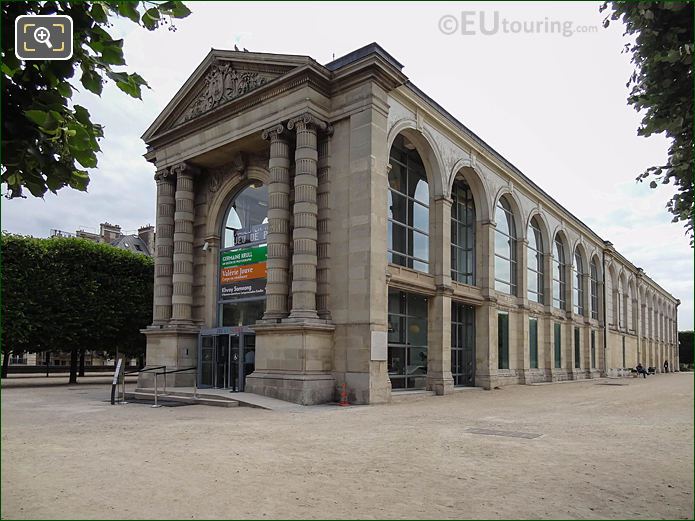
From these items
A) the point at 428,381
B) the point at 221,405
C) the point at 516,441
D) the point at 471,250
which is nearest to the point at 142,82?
the point at 516,441

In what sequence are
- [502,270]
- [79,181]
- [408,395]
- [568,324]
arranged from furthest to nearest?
[568,324], [502,270], [408,395], [79,181]

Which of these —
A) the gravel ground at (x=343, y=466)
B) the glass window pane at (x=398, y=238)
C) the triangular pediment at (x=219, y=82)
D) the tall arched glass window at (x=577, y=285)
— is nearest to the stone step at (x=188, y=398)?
the gravel ground at (x=343, y=466)

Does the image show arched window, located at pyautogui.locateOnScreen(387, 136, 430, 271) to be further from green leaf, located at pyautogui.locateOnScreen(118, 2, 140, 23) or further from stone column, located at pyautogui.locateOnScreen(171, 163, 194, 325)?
green leaf, located at pyautogui.locateOnScreen(118, 2, 140, 23)

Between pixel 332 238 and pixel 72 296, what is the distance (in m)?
16.5

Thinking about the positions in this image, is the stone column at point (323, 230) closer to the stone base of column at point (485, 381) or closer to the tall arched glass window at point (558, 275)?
the stone base of column at point (485, 381)

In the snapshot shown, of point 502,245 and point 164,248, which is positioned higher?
point 502,245

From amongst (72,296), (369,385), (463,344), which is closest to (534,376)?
(463,344)

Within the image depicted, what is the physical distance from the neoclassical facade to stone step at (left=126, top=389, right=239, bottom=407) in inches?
35.6

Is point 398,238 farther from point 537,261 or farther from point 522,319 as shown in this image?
point 537,261

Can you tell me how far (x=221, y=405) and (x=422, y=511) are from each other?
39.7ft

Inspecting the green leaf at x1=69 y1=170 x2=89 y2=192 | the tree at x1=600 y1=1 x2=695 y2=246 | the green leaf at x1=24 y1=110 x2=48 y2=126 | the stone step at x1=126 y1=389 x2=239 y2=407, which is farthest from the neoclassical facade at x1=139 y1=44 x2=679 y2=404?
the green leaf at x1=24 y1=110 x2=48 y2=126

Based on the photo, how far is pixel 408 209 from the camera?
23.1 metres

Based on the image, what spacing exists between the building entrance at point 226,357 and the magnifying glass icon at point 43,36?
1653 centimetres

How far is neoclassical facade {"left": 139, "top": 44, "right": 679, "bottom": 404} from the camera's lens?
18.5m
